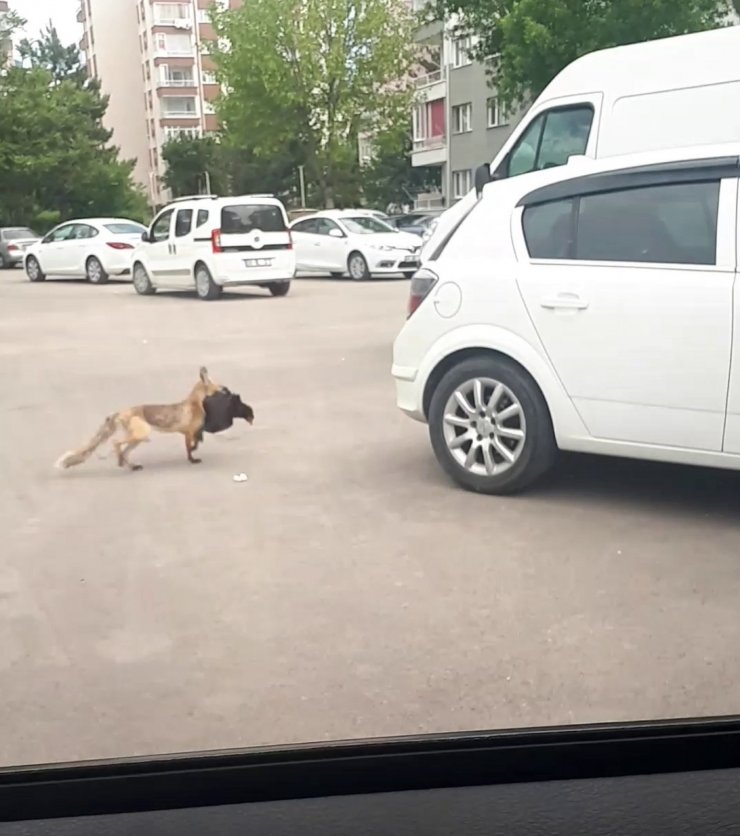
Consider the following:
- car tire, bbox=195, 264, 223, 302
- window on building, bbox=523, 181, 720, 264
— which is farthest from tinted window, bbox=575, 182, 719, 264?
car tire, bbox=195, 264, 223, 302

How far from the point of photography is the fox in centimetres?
242

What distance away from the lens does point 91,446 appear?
2432 millimetres

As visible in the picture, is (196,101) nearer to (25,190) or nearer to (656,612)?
(25,190)

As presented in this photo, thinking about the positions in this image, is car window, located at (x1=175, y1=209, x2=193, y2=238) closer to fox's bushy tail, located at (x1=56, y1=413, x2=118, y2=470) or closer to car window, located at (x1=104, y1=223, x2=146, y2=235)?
car window, located at (x1=104, y1=223, x2=146, y2=235)

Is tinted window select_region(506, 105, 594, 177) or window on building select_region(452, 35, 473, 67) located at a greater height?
window on building select_region(452, 35, 473, 67)

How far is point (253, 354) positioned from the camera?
2.46m

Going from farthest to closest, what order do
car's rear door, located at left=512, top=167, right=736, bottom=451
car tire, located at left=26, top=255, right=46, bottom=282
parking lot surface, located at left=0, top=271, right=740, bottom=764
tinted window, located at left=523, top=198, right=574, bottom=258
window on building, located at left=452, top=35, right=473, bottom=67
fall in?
tinted window, located at left=523, top=198, right=574, bottom=258, car's rear door, located at left=512, top=167, right=736, bottom=451, car tire, located at left=26, top=255, right=46, bottom=282, window on building, located at left=452, top=35, right=473, bottom=67, parking lot surface, located at left=0, top=271, right=740, bottom=764

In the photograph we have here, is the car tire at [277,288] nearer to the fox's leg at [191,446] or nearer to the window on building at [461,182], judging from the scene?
the fox's leg at [191,446]

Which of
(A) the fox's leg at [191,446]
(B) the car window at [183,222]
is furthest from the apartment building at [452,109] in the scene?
(A) the fox's leg at [191,446]

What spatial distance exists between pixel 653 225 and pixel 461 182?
53 cm

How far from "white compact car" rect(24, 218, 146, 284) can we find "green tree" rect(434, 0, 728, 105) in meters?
0.75

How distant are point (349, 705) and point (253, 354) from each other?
96cm

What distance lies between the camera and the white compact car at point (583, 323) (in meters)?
2.32

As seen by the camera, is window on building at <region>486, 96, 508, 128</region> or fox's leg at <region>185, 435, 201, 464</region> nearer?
window on building at <region>486, 96, 508, 128</region>
